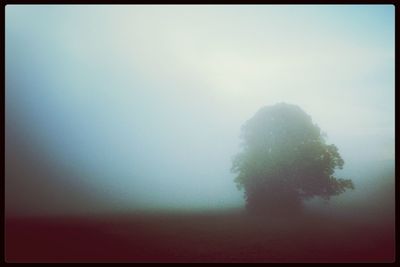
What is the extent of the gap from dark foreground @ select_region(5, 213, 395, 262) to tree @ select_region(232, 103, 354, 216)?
1923 mm

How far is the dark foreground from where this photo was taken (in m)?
19.4

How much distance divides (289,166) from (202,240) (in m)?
10.0

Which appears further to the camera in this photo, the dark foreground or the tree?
the tree

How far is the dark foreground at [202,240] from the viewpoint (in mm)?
19438

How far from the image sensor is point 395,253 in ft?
63.9

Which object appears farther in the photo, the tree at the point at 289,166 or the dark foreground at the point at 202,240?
the tree at the point at 289,166

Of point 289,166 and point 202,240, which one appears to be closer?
point 202,240

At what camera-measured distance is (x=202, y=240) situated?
21.6 meters

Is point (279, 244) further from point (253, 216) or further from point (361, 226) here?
point (361, 226)

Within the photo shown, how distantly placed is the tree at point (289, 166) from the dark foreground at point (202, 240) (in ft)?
6.31

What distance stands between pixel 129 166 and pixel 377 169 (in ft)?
107

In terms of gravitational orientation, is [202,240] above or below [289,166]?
below

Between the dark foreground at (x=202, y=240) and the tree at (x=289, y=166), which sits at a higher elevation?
the tree at (x=289, y=166)

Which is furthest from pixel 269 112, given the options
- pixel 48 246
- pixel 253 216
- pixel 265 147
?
pixel 48 246
